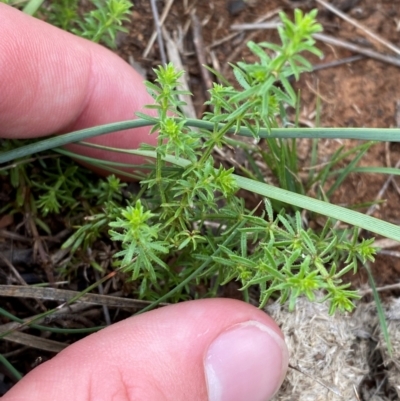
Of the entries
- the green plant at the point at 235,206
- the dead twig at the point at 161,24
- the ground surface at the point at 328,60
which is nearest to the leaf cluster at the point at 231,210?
the green plant at the point at 235,206

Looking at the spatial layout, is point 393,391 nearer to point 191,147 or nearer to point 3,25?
point 191,147

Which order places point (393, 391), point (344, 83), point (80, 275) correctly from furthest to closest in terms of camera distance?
point (344, 83)
point (80, 275)
point (393, 391)

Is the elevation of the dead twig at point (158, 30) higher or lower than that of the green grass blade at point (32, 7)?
lower

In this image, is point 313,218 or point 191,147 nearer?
point 191,147

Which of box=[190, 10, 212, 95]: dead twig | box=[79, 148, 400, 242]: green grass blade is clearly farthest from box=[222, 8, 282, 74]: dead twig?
box=[79, 148, 400, 242]: green grass blade

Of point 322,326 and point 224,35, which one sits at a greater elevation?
point 224,35

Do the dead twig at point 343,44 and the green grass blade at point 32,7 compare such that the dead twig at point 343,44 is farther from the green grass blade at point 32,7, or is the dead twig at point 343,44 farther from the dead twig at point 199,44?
the green grass blade at point 32,7

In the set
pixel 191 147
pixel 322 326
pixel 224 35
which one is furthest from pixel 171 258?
pixel 224 35
